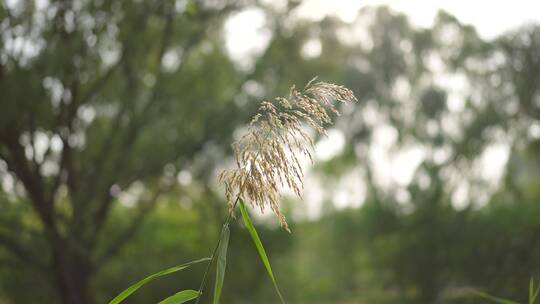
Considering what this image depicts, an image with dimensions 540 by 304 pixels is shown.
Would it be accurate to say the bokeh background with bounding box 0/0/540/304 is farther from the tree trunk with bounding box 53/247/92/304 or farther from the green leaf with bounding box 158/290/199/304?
the green leaf with bounding box 158/290/199/304

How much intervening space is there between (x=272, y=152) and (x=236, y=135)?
6990mm

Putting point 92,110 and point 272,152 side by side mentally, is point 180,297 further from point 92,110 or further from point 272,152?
point 92,110

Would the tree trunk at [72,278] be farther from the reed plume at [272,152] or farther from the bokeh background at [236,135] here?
the reed plume at [272,152]

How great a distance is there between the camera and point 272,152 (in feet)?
5.21

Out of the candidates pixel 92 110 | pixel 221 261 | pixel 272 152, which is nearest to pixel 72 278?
pixel 92 110

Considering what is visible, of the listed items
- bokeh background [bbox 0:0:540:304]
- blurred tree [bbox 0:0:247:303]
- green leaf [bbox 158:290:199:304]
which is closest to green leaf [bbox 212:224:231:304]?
green leaf [bbox 158:290:199:304]

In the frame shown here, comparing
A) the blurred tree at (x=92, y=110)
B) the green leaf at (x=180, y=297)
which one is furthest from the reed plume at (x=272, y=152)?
the blurred tree at (x=92, y=110)

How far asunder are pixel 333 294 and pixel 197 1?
45.2 ft

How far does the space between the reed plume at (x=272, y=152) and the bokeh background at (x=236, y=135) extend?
11.0ft

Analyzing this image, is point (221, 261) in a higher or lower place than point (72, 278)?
lower

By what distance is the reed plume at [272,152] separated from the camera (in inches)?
62.5

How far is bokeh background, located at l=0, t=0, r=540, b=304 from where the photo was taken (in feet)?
24.3

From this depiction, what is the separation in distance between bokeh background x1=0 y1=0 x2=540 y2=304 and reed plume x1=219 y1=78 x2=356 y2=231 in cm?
337

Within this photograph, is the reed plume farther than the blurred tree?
No
